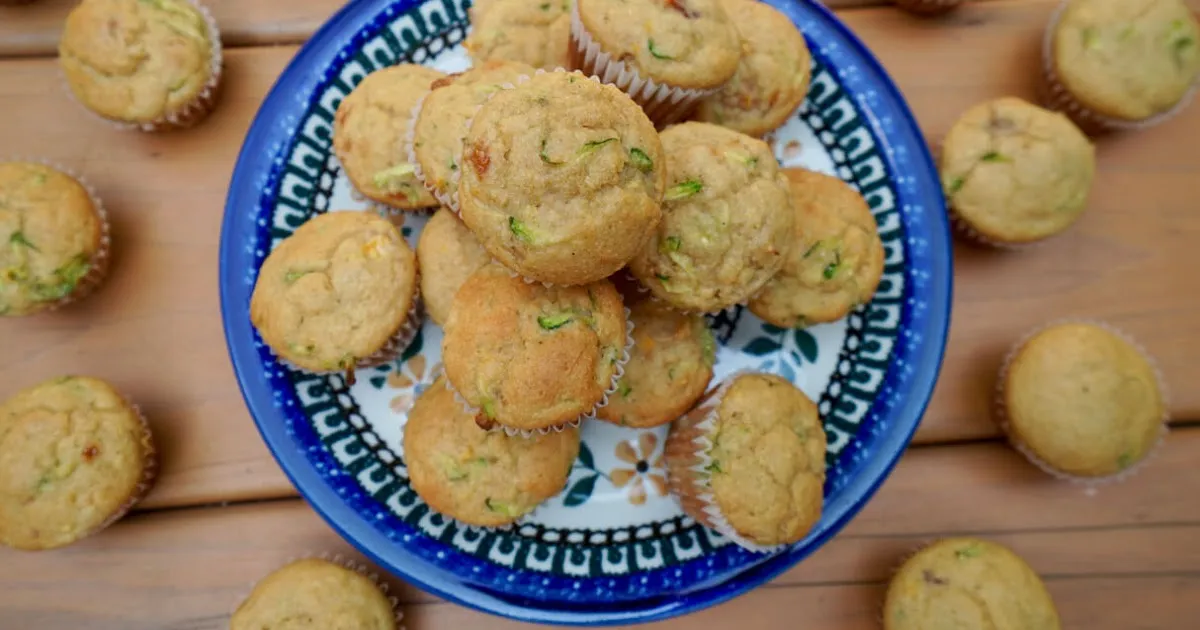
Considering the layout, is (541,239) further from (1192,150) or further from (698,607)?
(1192,150)

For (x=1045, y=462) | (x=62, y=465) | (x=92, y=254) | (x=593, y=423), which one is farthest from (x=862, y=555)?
(x=92, y=254)

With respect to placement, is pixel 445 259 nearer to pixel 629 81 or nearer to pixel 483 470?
pixel 483 470

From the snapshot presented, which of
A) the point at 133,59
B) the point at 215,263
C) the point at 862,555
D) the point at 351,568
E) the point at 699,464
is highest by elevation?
the point at 133,59

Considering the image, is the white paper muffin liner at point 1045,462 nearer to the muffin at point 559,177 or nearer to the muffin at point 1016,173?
the muffin at point 1016,173

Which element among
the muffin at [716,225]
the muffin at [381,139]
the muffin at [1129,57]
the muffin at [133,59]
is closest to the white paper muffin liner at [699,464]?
the muffin at [716,225]

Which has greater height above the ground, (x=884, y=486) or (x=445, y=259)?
(x=445, y=259)

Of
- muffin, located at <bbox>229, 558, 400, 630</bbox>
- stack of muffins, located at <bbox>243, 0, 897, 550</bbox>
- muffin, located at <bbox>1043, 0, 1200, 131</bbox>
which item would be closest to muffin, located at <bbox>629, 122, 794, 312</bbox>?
stack of muffins, located at <bbox>243, 0, 897, 550</bbox>

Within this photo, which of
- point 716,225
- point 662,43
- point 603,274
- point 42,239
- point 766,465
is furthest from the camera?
point 42,239

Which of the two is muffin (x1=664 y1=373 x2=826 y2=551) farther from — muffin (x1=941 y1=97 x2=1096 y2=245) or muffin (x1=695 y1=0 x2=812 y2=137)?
muffin (x1=941 y1=97 x2=1096 y2=245)
